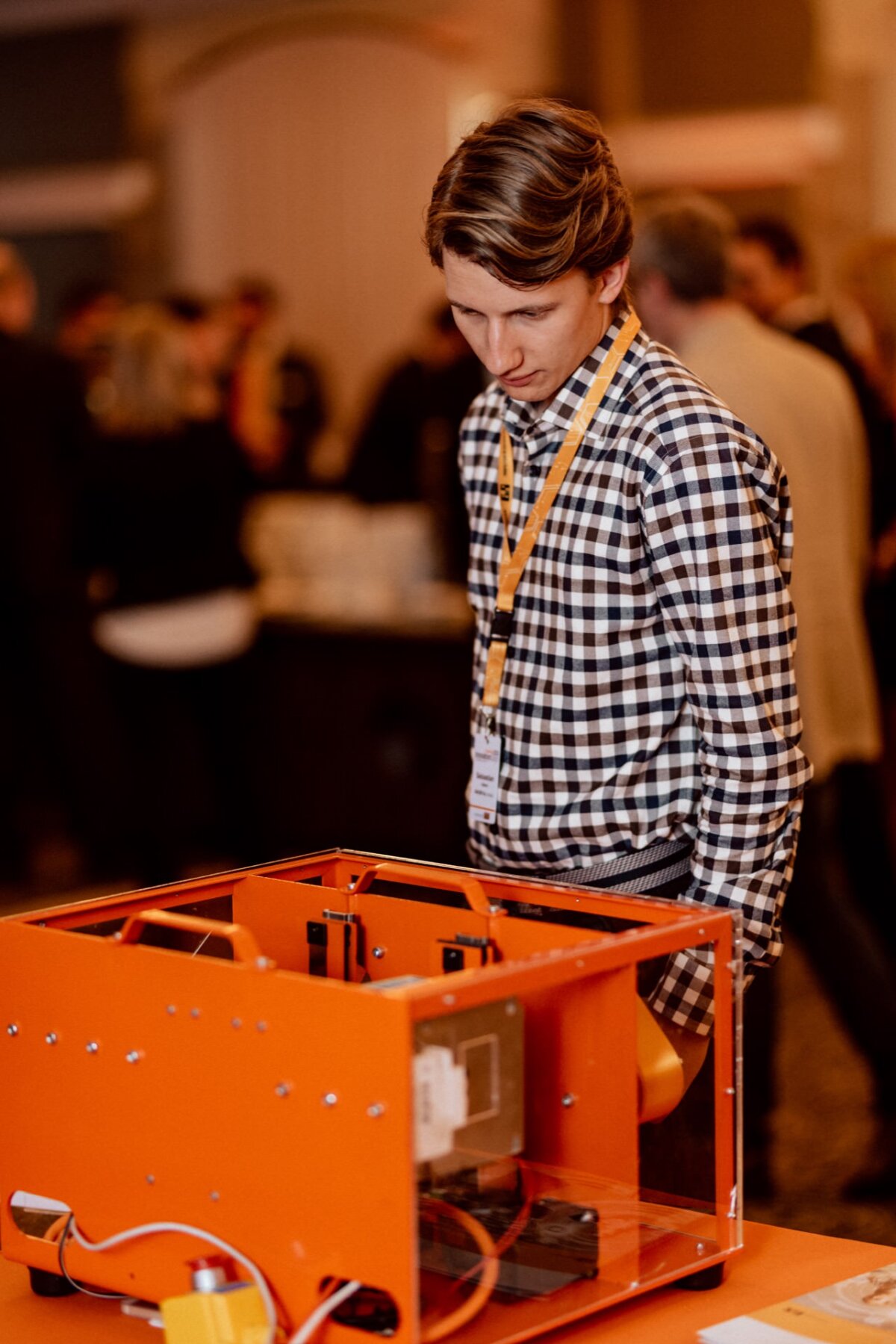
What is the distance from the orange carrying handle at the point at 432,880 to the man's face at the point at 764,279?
236cm

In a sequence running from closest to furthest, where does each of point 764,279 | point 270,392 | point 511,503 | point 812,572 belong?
point 511,503, point 812,572, point 764,279, point 270,392

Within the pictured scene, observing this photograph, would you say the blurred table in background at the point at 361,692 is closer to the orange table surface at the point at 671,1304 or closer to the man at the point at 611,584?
the man at the point at 611,584

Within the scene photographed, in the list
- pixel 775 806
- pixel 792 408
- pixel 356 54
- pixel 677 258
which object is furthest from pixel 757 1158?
pixel 356 54

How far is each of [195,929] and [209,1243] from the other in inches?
6.6

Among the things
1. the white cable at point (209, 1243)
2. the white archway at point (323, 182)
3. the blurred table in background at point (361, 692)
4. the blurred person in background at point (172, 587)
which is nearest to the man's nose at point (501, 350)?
the white cable at point (209, 1243)

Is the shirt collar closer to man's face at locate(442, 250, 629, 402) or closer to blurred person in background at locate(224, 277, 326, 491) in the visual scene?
man's face at locate(442, 250, 629, 402)

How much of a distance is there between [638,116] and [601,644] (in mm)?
5553

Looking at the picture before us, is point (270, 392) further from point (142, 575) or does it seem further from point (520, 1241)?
point (520, 1241)

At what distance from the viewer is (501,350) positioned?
1.14m

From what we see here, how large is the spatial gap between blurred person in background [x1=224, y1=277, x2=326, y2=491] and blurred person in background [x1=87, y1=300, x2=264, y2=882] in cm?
168

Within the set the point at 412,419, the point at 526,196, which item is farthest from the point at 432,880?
the point at 412,419

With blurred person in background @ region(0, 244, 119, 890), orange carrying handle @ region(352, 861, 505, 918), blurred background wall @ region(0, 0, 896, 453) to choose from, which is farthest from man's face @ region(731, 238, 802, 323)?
blurred background wall @ region(0, 0, 896, 453)

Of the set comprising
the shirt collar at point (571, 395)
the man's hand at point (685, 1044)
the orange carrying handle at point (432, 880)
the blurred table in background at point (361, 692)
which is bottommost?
the blurred table in background at point (361, 692)

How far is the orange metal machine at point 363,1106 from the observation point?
839 millimetres
